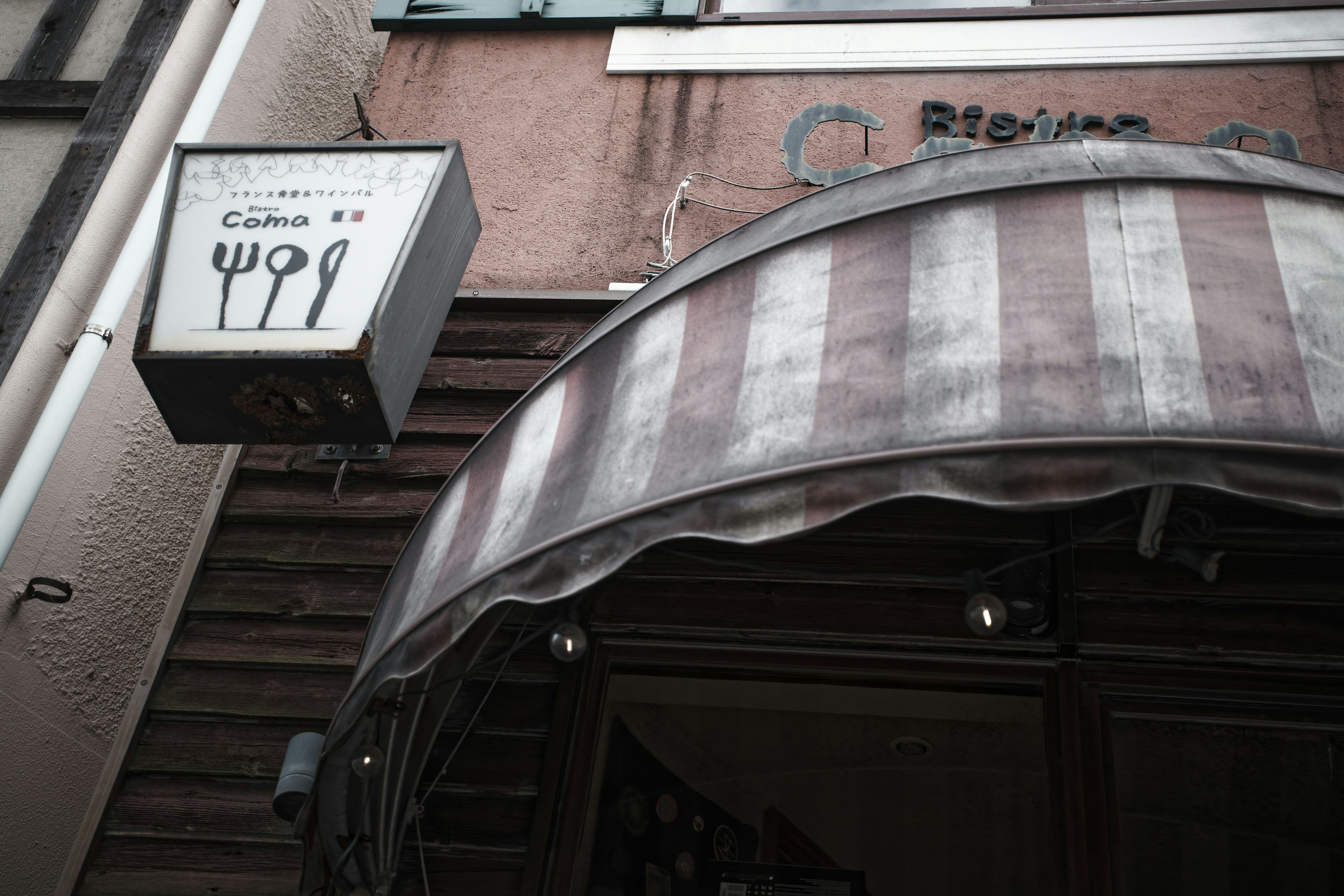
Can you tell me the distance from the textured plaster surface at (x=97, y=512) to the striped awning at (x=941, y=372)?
1.92 m

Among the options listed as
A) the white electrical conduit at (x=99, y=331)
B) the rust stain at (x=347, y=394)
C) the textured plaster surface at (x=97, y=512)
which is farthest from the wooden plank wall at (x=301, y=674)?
the rust stain at (x=347, y=394)

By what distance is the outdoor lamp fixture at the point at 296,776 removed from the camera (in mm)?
2979

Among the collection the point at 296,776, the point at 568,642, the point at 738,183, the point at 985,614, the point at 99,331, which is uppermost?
the point at 738,183

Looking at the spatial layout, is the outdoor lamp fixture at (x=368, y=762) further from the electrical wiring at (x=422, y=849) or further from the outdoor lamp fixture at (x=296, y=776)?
the electrical wiring at (x=422, y=849)

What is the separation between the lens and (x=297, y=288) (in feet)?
9.75

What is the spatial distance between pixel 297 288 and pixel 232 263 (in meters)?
0.27

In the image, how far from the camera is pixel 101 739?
158 inches

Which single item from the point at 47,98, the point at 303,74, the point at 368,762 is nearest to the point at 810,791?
the point at 368,762

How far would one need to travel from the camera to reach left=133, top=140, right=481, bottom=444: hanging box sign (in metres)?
2.87

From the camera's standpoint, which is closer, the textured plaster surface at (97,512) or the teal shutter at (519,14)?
the textured plaster surface at (97,512)

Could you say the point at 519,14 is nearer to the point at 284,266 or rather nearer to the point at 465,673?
the point at 284,266

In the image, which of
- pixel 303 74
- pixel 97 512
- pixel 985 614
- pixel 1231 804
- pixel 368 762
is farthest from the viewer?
pixel 303 74

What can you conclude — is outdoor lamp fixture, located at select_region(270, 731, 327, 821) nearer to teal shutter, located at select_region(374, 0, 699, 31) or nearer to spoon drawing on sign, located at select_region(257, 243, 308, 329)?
spoon drawing on sign, located at select_region(257, 243, 308, 329)

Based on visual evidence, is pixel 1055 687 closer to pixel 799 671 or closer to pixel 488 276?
pixel 799 671
